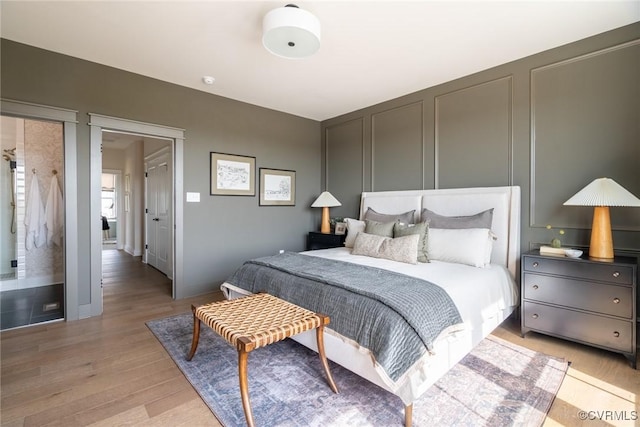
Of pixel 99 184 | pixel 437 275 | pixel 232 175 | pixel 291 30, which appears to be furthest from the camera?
pixel 232 175

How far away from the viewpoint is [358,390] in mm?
1890

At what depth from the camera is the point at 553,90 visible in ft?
9.20

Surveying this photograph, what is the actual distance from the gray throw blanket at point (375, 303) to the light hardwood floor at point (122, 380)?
813 mm

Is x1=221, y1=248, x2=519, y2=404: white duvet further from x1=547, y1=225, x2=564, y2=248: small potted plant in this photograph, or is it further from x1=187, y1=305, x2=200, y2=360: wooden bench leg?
x1=187, y1=305, x2=200, y2=360: wooden bench leg

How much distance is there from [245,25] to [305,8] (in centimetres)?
56

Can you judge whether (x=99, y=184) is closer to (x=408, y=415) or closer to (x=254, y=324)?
(x=254, y=324)

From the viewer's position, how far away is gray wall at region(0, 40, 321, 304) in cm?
289

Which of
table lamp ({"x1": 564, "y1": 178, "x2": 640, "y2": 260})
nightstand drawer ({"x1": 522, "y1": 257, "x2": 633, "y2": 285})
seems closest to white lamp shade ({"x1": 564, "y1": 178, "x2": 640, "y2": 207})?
table lamp ({"x1": 564, "y1": 178, "x2": 640, "y2": 260})

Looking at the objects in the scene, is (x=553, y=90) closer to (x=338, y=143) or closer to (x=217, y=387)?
(x=338, y=143)

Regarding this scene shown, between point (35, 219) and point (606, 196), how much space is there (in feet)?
21.4

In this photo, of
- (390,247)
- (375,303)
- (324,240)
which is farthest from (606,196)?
(324,240)

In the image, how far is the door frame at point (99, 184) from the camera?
10.2 ft

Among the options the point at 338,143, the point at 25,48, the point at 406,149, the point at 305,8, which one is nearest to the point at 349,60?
the point at 305,8

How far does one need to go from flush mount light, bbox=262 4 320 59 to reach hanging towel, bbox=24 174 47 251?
4317 mm
